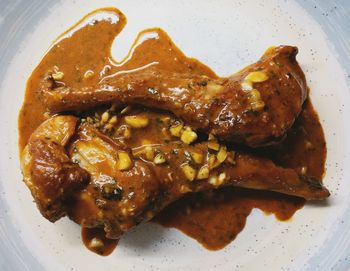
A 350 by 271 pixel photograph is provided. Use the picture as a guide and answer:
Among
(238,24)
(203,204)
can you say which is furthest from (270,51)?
(203,204)

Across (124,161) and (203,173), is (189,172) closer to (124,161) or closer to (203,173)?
(203,173)

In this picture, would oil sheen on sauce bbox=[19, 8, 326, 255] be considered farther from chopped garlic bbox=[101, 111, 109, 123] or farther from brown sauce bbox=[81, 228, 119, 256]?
chopped garlic bbox=[101, 111, 109, 123]

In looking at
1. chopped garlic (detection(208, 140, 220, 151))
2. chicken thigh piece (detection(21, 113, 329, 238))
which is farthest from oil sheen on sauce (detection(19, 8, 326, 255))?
chopped garlic (detection(208, 140, 220, 151))

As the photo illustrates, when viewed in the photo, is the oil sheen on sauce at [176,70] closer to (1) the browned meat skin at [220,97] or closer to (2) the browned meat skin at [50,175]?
(1) the browned meat skin at [220,97]

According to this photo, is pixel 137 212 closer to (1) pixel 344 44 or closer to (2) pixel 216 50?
(2) pixel 216 50

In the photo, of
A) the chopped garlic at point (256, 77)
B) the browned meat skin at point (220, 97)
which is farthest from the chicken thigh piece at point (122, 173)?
the chopped garlic at point (256, 77)

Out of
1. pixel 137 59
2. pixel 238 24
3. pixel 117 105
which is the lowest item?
pixel 117 105
